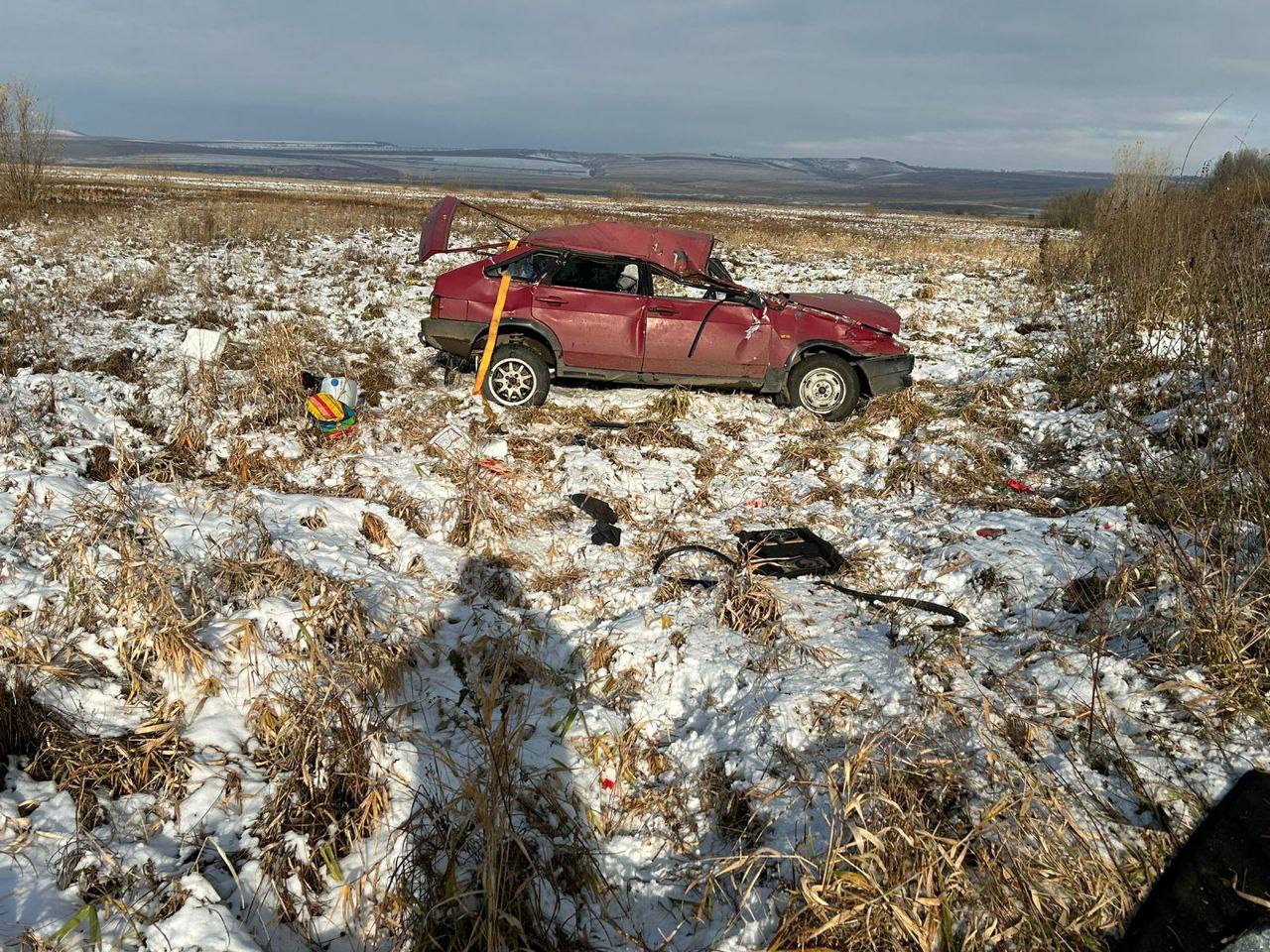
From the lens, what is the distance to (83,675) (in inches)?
124

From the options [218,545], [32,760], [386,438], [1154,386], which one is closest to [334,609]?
[218,545]

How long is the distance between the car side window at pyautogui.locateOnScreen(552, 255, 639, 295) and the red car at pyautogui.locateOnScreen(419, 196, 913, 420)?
0.4 inches

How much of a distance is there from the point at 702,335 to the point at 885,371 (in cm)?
196

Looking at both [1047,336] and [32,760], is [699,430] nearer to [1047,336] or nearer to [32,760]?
[32,760]

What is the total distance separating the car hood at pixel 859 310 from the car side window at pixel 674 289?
0.90 metres

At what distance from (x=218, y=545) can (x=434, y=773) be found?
2.11 metres

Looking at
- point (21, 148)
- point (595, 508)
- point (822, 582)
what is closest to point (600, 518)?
point (595, 508)

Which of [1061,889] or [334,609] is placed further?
[334,609]

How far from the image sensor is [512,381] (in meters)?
7.25

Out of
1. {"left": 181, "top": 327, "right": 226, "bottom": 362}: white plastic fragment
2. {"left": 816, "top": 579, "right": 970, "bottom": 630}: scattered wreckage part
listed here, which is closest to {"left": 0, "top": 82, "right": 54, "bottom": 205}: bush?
{"left": 181, "top": 327, "right": 226, "bottom": 362}: white plastic fragment

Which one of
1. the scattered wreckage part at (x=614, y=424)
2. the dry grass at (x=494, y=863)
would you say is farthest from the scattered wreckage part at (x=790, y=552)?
the scattered wreckage part at (x=614, y=424)

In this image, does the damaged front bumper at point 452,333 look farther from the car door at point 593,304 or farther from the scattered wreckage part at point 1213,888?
the scattered wreckage part at point 1213,888

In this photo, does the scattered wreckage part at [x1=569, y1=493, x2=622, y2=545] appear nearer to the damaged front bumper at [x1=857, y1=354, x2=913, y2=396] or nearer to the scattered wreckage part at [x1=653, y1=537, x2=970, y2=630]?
the scattered wreckage part at [x1=653, y1=537, x2=970, y2=630]

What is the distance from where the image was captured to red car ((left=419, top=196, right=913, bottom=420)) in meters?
7.05
